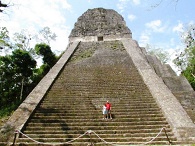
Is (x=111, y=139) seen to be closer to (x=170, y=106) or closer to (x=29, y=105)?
(x=170, y=106)

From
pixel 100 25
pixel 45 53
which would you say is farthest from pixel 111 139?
pixel 100 25

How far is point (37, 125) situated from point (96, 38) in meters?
14.1

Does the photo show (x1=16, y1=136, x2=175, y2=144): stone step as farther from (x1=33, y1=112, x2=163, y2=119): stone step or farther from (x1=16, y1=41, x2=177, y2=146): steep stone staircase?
(x1=33, y1=112, x2=163, y2=119): stone step

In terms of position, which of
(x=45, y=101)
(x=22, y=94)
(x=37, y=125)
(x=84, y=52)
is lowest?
(x=37, y=125)

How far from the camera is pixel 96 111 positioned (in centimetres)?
827

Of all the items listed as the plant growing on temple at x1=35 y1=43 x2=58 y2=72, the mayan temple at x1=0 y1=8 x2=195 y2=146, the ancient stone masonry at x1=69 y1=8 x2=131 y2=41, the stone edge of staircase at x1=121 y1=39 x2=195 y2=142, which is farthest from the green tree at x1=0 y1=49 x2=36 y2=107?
the stone edge of staircase at x1=121 y1=39 x2=195 y2=142

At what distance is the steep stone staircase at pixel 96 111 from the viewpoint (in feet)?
22.2

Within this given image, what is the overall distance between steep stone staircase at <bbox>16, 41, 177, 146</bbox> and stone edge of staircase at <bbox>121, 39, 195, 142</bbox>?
0.20 metres

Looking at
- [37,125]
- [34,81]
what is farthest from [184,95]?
[34,81]

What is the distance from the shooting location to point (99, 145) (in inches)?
255

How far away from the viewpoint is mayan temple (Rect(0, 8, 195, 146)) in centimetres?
672

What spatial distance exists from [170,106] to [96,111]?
98.3 inches

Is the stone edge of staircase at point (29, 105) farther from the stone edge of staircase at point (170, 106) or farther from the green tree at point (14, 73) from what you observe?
the stone edge of staircase at point (170, 106)

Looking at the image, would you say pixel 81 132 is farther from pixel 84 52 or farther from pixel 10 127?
pixel 84 52
